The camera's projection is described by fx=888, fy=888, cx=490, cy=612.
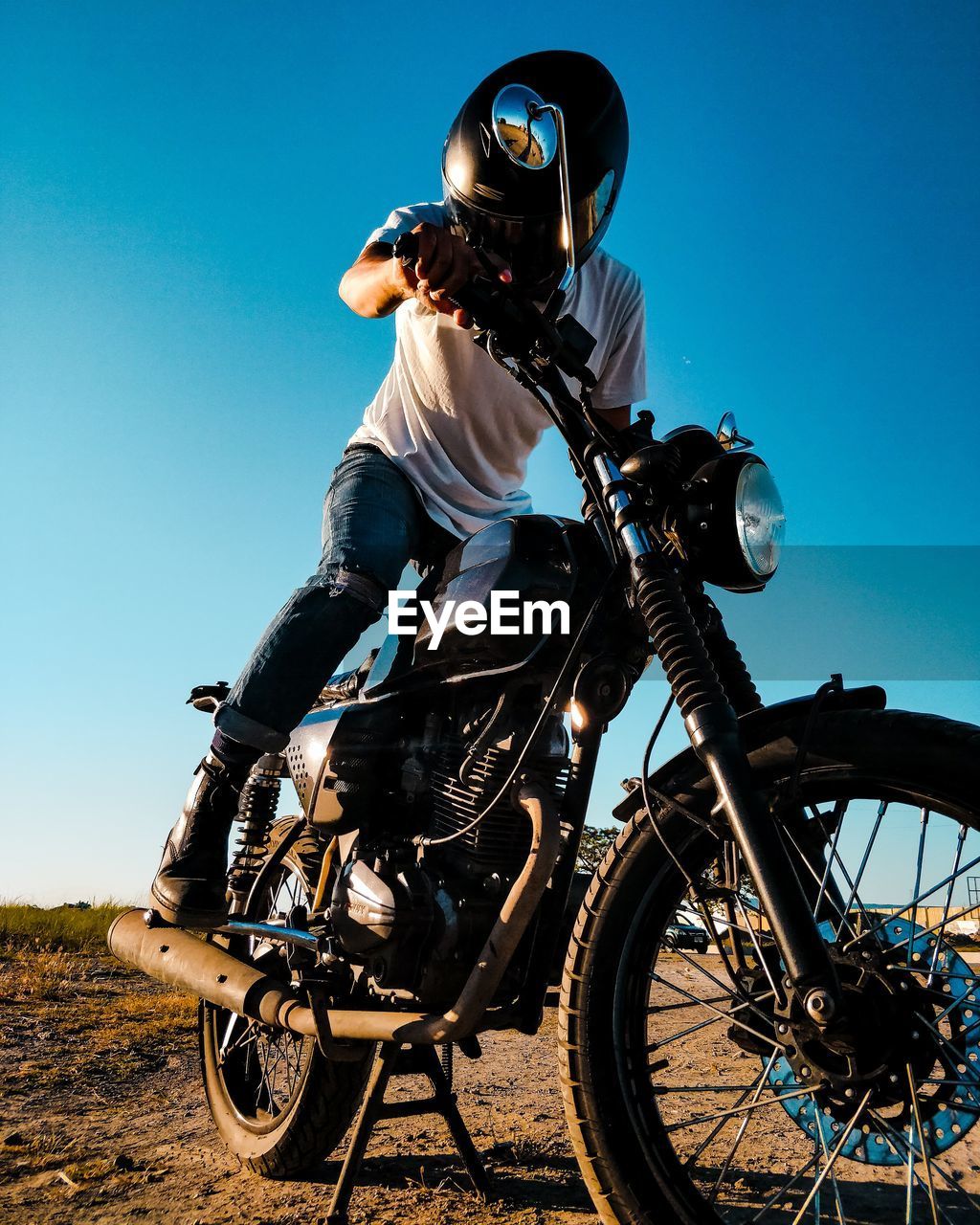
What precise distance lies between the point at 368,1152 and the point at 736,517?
2.31 meters

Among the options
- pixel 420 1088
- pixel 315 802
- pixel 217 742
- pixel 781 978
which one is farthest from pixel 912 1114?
pixel 420 1088

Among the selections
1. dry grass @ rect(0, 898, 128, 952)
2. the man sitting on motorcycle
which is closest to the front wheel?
the man sitting on motorcycle

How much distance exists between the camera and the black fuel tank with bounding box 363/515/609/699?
2100mm

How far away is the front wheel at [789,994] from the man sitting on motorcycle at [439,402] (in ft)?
3.52

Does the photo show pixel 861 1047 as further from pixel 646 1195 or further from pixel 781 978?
pixel 646 1195

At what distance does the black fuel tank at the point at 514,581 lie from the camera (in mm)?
2100

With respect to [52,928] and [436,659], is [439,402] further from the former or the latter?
[52,928]

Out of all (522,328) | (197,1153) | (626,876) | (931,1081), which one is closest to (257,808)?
(197,1153)

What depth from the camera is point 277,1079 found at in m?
3.40

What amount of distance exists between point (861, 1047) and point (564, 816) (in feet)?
2.53

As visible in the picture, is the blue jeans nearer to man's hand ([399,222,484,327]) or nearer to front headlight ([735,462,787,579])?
man's hand ([399,222,484,327])

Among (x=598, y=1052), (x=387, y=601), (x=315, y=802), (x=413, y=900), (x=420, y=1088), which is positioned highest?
(x=387, y=601)

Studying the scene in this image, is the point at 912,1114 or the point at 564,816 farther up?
the point at 564,816

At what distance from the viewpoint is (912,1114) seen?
4.61 ft
